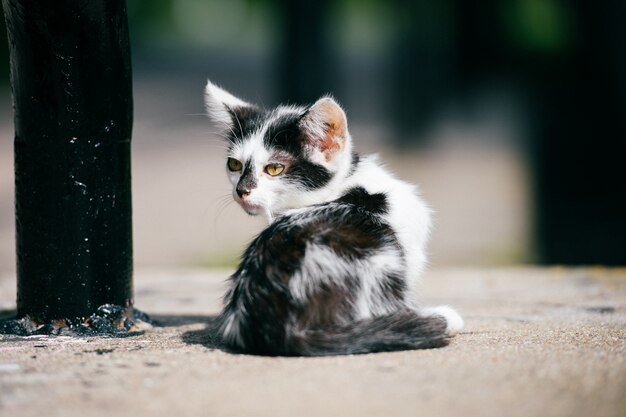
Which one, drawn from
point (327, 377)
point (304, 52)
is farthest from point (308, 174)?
point (304, 52)

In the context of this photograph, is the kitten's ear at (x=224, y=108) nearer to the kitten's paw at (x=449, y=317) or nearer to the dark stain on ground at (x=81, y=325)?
the dark stain on ground at (x=81, y=325)

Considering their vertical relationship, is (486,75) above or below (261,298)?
above

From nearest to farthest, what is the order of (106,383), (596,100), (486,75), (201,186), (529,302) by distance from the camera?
1. (106,383)
2. (529,302)
3. (596,100)
4. (201,186)
5. (486,75)

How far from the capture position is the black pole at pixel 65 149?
3021 millimetres

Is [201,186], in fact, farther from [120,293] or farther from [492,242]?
[120,293]

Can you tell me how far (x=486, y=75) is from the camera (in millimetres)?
11234

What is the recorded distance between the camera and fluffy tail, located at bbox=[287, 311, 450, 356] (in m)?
2.61

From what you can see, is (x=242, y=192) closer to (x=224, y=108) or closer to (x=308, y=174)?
(x=308, y=174)

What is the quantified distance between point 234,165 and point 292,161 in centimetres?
29

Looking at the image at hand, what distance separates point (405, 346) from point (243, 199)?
2.94 feet

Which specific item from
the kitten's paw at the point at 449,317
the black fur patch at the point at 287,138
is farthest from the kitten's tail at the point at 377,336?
the black fur patch at the point at 287,138

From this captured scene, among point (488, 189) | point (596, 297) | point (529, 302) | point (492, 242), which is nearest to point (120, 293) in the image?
point (529, 302)

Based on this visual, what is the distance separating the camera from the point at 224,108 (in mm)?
3566

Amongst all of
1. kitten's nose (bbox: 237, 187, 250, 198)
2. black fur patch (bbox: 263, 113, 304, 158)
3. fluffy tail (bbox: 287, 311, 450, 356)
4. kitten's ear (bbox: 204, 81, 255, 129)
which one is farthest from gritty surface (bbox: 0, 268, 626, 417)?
kitten's ear (bbox: 204, 81, 255, 129)
